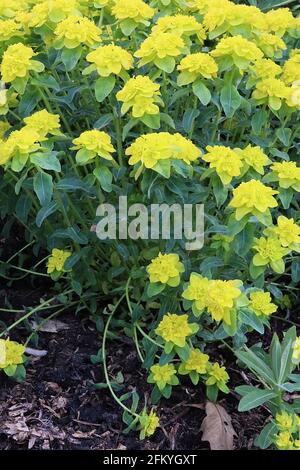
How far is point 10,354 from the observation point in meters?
2.17

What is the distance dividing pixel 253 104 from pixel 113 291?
0.80 metres

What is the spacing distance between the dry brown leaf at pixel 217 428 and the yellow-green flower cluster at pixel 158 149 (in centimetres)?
81

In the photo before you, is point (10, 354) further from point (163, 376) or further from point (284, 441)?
point (284, 441)

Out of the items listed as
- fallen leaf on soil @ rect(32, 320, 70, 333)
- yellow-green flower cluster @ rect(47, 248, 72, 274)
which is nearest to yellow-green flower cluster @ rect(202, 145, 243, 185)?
yellow-green flower cluster @ rect(47, 248, 72, 274)

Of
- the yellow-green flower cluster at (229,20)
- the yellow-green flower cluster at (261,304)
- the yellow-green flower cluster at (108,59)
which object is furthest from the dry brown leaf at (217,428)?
the yellow-green flower cluster at (229,20)

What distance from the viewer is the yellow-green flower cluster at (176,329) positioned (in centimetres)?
202

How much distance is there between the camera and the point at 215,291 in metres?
1.83

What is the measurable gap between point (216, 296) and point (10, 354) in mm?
738

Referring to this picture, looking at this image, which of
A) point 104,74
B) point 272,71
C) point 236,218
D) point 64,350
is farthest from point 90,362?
point 272,71

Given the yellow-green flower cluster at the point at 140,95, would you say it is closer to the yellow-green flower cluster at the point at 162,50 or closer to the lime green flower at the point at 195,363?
the yellow-green flower cluster at the point at 162,50

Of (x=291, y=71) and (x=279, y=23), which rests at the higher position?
(x=279, y=23)

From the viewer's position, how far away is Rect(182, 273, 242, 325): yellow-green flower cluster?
1.82 metres

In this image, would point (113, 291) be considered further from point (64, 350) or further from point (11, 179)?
point (11, 179)

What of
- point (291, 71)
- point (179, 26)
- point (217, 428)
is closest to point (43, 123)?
point (179, 26)
